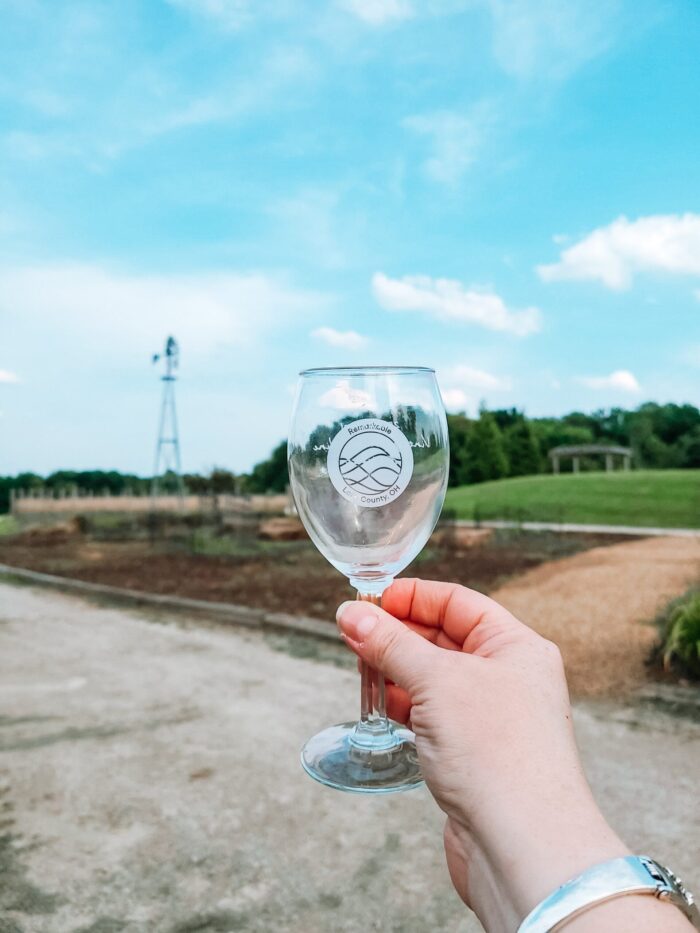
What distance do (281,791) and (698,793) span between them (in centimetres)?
182

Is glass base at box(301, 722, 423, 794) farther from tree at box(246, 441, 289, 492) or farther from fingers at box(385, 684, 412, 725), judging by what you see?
tree at box(246, 441, 289, 492)

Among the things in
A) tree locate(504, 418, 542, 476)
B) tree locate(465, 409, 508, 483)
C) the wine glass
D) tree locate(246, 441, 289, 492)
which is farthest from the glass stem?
tree locate(504, 418, 542, 476)

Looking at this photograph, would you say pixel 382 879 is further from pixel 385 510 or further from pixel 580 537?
pixel 580 537

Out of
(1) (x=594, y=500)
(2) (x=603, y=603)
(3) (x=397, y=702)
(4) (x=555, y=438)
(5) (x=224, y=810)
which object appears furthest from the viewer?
(4) (x=555, y=438)

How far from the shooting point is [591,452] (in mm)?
38250

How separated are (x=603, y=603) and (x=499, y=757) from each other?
23.0 feet

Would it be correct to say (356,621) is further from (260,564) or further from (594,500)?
(594,500)

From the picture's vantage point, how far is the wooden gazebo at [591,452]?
36281 mm

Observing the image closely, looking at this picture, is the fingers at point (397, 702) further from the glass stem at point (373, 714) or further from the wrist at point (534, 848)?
the wrist at point (534, 848)

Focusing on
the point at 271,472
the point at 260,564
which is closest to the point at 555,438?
the point at 271,472

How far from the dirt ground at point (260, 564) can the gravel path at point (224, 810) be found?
2.35 metres

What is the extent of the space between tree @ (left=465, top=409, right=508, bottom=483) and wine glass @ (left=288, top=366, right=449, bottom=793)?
3356cm

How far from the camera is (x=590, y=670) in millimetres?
5621

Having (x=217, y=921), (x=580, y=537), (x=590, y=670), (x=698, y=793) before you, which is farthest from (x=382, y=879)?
(x=580, y=537)
